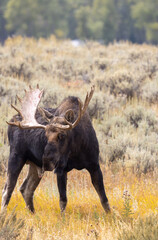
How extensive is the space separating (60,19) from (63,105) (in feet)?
201

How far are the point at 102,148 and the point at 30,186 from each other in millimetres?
3146

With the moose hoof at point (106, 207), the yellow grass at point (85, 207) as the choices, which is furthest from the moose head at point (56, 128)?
the moose hoof at point (106, 207)

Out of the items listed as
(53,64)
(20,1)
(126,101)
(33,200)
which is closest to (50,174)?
(33,200)

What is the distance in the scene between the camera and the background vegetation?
61.2 m

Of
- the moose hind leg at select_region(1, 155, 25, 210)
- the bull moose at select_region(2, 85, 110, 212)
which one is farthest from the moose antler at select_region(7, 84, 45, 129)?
the moose hind leg at select_region(1, 155, 25, 210)

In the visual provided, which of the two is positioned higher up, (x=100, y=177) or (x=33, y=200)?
(x=100, y=177)

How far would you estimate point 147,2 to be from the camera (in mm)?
64062

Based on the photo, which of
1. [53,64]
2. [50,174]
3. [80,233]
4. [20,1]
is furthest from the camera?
[20,1]

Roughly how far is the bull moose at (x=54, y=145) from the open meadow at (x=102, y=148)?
1.21ft

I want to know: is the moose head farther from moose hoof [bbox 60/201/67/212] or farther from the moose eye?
moose hoof [bbox 60/201/67/212]

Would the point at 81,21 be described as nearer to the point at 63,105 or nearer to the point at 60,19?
the point at 60,19

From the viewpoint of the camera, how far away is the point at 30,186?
7.14 m

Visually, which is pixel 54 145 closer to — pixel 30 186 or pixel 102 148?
pixel 30 186

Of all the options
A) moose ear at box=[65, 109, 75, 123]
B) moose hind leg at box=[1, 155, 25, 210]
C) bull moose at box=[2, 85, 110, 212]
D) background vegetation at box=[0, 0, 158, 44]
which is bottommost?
moose hind leg at box=[1, 155, 25, 210]
